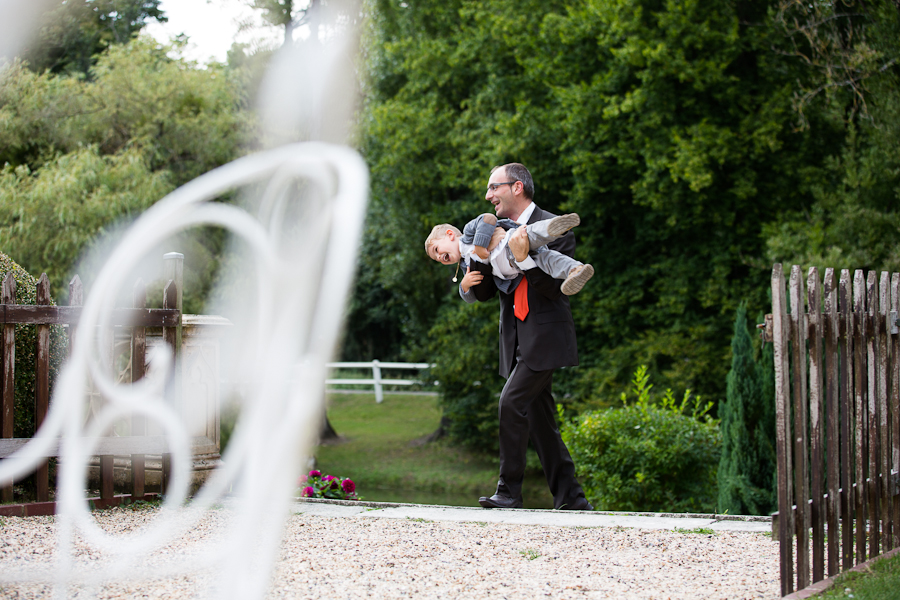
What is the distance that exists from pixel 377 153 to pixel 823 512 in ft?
50.9

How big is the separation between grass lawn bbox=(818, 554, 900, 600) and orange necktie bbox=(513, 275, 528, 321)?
2243 mm

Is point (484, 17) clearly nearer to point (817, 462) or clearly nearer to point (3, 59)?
point (3, 59)

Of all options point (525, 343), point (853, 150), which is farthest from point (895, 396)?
point (853, 150)

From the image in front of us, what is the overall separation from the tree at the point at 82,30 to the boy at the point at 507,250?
13990mm

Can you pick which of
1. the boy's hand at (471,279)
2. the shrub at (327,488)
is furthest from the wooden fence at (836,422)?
the shrub at (327,488)

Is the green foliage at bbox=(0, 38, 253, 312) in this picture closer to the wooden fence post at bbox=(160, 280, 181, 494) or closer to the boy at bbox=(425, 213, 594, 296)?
the wooden fence post at bbox=(160, 280, 181, 494)

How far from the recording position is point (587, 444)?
9.32 m

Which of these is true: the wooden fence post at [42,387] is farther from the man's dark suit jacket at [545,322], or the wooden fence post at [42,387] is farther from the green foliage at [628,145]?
the green foliage at [628,145]

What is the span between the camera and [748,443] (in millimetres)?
8797

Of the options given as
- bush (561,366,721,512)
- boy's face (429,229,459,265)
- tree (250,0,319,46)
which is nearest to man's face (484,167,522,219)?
boy's face (429,229,459,265)

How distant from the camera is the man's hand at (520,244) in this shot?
4.63 metres

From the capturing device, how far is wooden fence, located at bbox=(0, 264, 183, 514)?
17.0 ft

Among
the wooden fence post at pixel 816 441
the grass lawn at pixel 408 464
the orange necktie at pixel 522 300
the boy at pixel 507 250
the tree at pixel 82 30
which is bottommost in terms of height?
the grass lawn at pixel 408 464

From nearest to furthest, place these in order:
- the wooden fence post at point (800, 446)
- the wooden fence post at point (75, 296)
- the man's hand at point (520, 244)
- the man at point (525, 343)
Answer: the wooden fence post at point (800, 446) < the man's hand at point (520, 244) < the man at point (525, 343) < the wooden fence post at point (75, 296)
